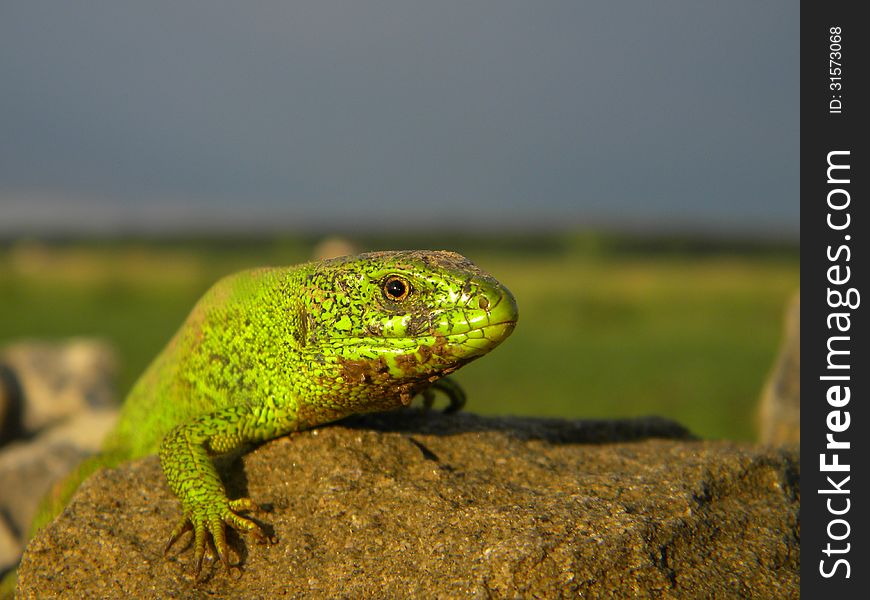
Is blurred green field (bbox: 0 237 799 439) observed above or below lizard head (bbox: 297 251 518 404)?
below

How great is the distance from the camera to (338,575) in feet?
14.0

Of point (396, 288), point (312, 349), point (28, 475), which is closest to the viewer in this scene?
point (396, 288)

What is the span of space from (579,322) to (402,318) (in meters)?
49.6

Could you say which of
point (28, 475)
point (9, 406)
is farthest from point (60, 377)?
point (28, 475)

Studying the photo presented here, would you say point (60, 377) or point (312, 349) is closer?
point (312, 349)

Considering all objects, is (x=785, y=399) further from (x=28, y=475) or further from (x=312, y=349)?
(x=28, y=475)

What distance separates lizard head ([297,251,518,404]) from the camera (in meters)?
4.34

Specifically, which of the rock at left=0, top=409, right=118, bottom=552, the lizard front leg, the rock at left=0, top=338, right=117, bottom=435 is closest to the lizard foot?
the lizard front leg

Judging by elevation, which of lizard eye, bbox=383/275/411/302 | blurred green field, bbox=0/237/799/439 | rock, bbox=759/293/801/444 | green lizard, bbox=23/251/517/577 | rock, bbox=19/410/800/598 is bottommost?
blurred green field, bbox=0/237/799/439

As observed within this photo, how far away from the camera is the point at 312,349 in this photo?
4840 mm

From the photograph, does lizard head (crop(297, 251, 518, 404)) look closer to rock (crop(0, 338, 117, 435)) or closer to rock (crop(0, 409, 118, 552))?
rock (crop(0, 409, 118, 552))

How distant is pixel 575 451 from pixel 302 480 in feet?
6.77
